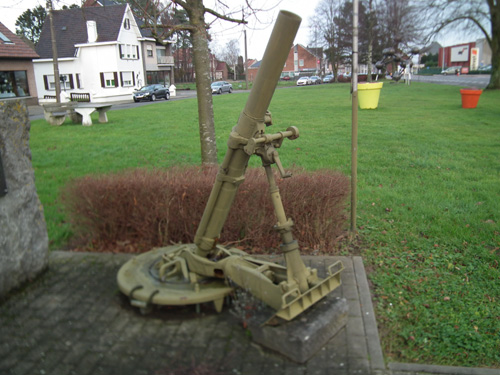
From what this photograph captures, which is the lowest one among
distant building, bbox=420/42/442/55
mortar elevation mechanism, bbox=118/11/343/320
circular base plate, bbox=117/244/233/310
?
circular base plate, bbox=117/244/233/310

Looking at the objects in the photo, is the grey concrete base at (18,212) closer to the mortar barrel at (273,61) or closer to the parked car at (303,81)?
the mortar barrel at (273,61)

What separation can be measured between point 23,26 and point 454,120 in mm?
63477

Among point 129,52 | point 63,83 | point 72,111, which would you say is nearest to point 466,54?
point 129,52

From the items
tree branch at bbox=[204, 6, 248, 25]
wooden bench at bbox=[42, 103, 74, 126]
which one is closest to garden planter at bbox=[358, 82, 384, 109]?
wooden bench at bbox=[42, 103, 74, 126]

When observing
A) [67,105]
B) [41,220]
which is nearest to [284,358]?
[41,220]

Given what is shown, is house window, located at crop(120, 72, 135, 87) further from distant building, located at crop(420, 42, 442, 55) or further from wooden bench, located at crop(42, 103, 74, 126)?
wooden bench, located at crop(42, 103, 74, 126)

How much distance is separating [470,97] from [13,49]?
29046 mm

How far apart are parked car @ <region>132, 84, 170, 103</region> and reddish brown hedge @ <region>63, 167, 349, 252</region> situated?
32196 millimetres

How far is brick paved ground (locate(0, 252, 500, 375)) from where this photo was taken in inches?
115

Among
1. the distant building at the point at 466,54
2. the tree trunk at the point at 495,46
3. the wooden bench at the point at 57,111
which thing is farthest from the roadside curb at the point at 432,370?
the distant building at the point at 466,54

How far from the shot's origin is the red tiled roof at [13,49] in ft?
100.0

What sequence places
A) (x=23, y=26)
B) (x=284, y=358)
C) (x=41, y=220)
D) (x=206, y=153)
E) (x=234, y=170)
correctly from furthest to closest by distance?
1. (x=23, y=26)
2. (x=206, y=153)
3. (x=41, y=220)
4. (x=234, y=170)
5. (x=284, y=358)

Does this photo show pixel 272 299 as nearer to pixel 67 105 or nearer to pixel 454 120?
pixel 454 120

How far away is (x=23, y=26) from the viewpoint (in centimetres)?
6166
